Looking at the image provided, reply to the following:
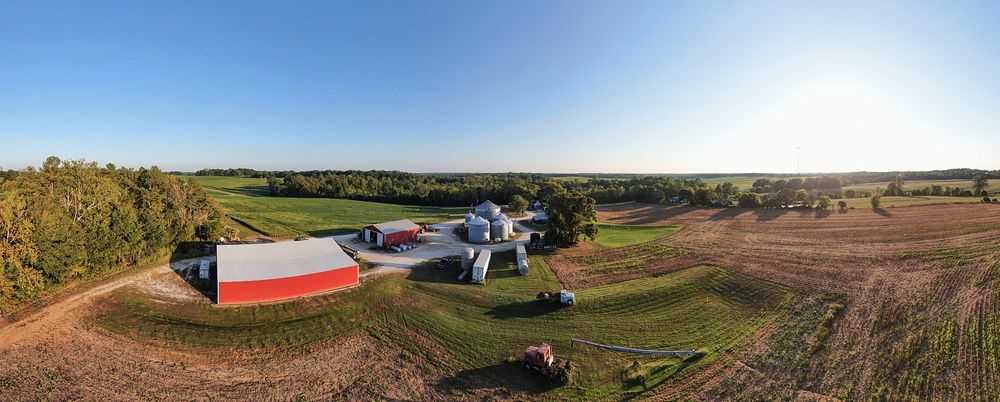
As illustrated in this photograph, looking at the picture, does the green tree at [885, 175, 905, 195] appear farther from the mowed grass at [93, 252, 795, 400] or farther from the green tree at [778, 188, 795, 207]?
the mowed grass at [93, 252, 795, 400]

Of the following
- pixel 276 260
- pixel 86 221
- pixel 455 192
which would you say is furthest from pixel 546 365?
pixel 455 192

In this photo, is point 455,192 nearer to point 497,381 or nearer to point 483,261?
point 483,261

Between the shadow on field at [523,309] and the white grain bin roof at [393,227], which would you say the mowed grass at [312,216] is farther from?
the shadow on field at [523,309]

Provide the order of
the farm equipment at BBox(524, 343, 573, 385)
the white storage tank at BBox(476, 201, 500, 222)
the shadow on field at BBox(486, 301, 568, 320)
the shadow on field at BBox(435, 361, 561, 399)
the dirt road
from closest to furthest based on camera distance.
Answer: the shadow on field at BBox(435, 361, 561, 399) → the farm equipment at BBox(524, 343, 573, 385) → the dirt road → the shadow on field at BBox(486, 301, 568, 320) → the white storage tank at BBox(476, 201, 500, 222)

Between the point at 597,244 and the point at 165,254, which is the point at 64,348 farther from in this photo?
the point at 597,244

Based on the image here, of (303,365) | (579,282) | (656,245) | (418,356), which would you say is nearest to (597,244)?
(656,245)

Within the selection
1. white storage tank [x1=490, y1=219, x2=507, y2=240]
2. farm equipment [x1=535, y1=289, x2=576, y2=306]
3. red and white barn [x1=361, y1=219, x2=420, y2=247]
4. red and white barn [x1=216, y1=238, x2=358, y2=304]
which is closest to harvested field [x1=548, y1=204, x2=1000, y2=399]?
farm equipment [x1=535, y1=289, x2=576, y2=306]
